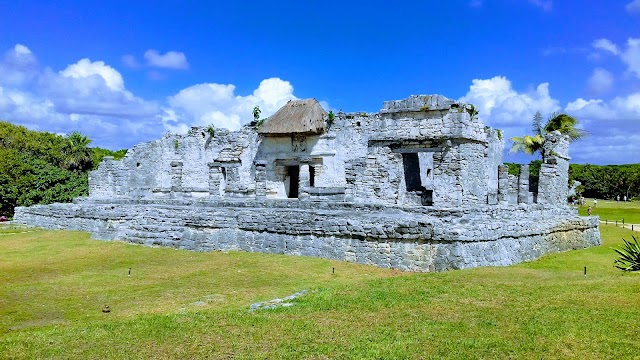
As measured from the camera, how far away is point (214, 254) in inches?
493

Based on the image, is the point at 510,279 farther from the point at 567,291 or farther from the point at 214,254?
the point at 214,254

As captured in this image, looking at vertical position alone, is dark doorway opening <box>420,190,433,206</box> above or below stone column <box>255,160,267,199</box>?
below

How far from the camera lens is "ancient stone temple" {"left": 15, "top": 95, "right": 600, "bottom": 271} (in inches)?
427

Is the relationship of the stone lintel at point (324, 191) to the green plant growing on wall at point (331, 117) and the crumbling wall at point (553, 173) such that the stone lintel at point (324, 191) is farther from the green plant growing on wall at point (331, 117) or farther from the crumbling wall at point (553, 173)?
the green plant growing on wall at point (331, 117)

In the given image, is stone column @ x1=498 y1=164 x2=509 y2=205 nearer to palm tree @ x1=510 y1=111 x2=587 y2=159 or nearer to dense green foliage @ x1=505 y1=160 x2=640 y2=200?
palm tree @ x1=510 y1=111 x2=587 y2=159

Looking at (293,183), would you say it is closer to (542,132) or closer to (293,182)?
(293,182)

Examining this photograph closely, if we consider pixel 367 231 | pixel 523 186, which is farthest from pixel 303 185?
pixel 523 186

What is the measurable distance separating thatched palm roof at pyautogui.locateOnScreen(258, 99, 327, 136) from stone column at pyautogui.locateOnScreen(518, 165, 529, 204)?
9.08 meters

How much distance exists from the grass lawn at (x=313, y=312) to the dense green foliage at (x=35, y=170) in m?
15.2

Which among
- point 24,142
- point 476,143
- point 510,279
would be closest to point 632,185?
point 476,143

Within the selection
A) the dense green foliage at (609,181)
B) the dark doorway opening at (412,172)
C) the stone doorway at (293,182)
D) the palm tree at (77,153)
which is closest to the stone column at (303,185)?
the dark doorway opening at (412,172)

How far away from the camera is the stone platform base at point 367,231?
34.2ft

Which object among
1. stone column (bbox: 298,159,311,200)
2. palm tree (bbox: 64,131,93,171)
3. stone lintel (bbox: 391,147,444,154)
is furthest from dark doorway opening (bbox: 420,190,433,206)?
palm tree (bbox: 64,131,93,171)

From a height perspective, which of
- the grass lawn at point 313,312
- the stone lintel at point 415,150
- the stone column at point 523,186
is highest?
the stone lintel at point 415,150
